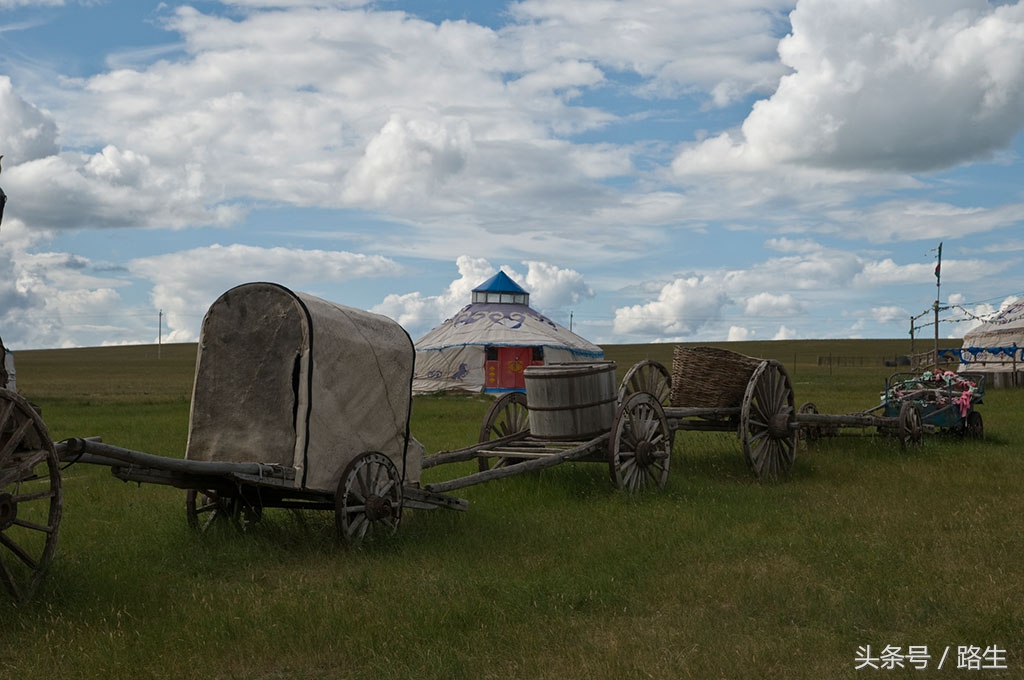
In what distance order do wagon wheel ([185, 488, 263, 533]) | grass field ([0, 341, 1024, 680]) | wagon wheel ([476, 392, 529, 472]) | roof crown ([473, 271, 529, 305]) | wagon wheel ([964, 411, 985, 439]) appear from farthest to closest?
roof crown ([473, 271, 529, 305]), wagon wheel ([964, 411, 985, 439]), wagon wheel ([476, 392, 529, 472]), wagon wheel ([185, 488, 263, 533]), grass field ([0, 341, 1024, 680])

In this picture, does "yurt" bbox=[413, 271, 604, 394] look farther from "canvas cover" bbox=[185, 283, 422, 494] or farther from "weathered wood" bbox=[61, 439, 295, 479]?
"weathered wood" bbox=[61, 439, 295, 479]

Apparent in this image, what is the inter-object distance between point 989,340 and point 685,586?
1325 inches

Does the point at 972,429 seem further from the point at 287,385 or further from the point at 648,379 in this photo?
the point at 287,385

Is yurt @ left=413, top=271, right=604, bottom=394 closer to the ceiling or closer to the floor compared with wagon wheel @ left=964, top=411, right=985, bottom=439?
closer to the ceiling

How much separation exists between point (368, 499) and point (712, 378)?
6.13m

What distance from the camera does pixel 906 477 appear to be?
12.1m

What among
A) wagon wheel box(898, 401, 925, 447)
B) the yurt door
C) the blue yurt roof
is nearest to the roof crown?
the blue yurt roof

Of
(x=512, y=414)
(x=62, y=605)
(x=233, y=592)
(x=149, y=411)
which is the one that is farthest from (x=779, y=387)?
(x=149, y=411)

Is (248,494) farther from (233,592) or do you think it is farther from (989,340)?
(989,340)

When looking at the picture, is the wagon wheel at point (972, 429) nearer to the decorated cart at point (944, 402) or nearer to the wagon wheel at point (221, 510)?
the decorated cart at point (944, 402)

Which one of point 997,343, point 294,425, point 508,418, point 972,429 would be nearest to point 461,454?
point 508,418

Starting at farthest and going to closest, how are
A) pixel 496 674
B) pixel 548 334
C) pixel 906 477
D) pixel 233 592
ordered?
pixel 548 334
pixel 906 477
pixel 233 592
pixel 496 674

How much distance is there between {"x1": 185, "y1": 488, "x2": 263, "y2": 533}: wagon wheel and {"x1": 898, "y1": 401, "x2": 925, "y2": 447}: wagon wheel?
1004cm

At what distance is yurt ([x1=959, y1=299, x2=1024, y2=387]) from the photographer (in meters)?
33.8
